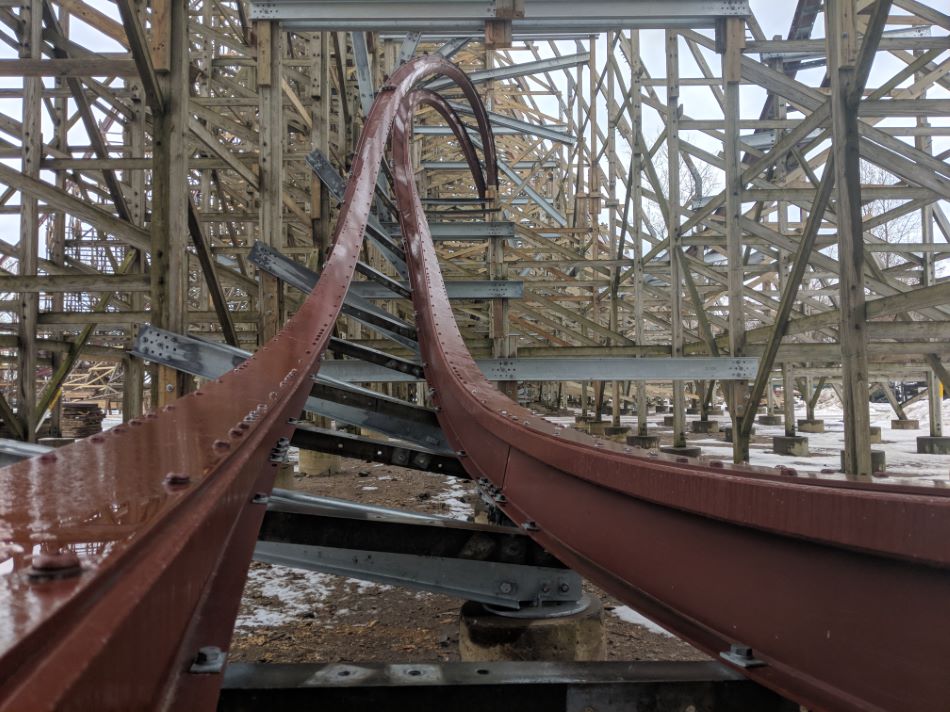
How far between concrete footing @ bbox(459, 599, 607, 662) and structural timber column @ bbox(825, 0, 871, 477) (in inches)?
79.7

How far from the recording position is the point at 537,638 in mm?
1977

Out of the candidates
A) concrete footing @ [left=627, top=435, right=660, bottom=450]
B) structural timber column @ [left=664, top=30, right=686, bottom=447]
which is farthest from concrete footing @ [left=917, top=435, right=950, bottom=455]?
structural timber column @ [left=664, top=30, right=686, bottom=447]

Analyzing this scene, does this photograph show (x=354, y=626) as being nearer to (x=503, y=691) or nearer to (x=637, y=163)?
(x=503, y=691)

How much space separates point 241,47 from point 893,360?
338 inches

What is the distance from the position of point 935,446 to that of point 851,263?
17.3ft

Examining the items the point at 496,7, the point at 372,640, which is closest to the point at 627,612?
the point at 372,640

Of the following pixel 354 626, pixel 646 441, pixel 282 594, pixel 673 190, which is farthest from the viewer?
pixel 646 441

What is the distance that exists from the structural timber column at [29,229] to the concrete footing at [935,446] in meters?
8.60

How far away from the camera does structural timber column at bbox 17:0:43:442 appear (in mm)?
5320

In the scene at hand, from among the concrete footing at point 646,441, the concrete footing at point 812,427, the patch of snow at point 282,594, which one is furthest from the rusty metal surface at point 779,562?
the concrete footing at point 812,427

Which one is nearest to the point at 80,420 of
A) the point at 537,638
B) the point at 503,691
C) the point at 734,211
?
the point at 734,211

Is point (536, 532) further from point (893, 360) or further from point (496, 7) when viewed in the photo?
point (893, 360)

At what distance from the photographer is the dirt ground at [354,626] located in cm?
227

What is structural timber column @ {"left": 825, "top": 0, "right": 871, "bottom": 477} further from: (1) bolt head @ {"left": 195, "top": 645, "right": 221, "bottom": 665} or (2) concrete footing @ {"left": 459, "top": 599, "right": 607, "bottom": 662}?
(1) bolt head @ {"left": 195, "top": 645, "right": 221, "bottom": 665}
